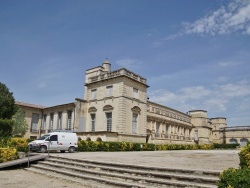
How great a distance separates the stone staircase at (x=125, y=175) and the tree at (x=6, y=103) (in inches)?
905

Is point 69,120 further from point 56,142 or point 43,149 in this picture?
point 43,149

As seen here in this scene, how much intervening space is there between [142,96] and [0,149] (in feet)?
78.2

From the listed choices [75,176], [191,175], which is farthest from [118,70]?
[191,175]

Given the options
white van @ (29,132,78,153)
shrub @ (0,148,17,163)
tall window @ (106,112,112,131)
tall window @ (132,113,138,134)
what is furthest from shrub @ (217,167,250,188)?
tall window @ (132,113,138,134)

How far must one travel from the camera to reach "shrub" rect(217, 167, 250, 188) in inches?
231

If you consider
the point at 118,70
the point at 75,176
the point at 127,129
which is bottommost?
the point at 75,176

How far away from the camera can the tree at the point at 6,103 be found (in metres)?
33.3

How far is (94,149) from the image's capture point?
84.3 feet

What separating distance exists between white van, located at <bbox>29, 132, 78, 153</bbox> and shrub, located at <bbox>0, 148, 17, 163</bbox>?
16.7ft

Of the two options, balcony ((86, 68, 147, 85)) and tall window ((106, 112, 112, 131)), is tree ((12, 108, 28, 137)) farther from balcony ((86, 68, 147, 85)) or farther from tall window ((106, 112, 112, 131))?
tall window ((106, 112, 112, 131))

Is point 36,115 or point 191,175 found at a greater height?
point 36,115

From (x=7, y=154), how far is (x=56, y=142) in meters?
6.85

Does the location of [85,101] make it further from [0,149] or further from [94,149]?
[0,149]

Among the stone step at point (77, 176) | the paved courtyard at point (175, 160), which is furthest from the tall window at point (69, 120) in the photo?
the stone step at point (77, 176)
